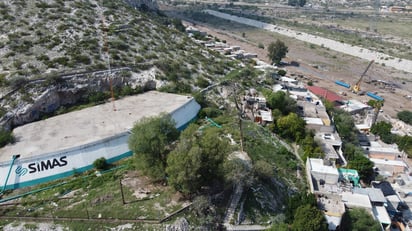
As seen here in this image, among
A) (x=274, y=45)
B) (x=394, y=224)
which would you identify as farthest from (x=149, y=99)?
(x=274, y=45)

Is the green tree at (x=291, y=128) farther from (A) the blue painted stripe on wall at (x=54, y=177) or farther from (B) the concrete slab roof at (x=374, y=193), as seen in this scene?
(A) the blue painted stripe on wall at (x=54, y=177)

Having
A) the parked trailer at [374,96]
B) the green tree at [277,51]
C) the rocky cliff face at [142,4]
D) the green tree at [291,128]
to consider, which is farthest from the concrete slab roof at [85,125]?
the parked trailer at [374,96]

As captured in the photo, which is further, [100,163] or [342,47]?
[342,47]

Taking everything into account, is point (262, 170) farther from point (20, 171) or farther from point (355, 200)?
point (20, 171)

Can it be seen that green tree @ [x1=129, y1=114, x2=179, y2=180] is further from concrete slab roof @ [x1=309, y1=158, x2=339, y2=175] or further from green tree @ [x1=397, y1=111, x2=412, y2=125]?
green tree @ [x1=397, y1=111, x2=412, y2=125]

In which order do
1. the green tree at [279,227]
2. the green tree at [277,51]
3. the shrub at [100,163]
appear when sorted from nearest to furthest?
the green tree at [279,227] → the shrub at [100,163] → the green tree at [277,51]

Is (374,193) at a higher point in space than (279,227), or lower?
lower

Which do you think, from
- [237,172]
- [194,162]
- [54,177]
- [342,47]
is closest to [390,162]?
[237,172]
